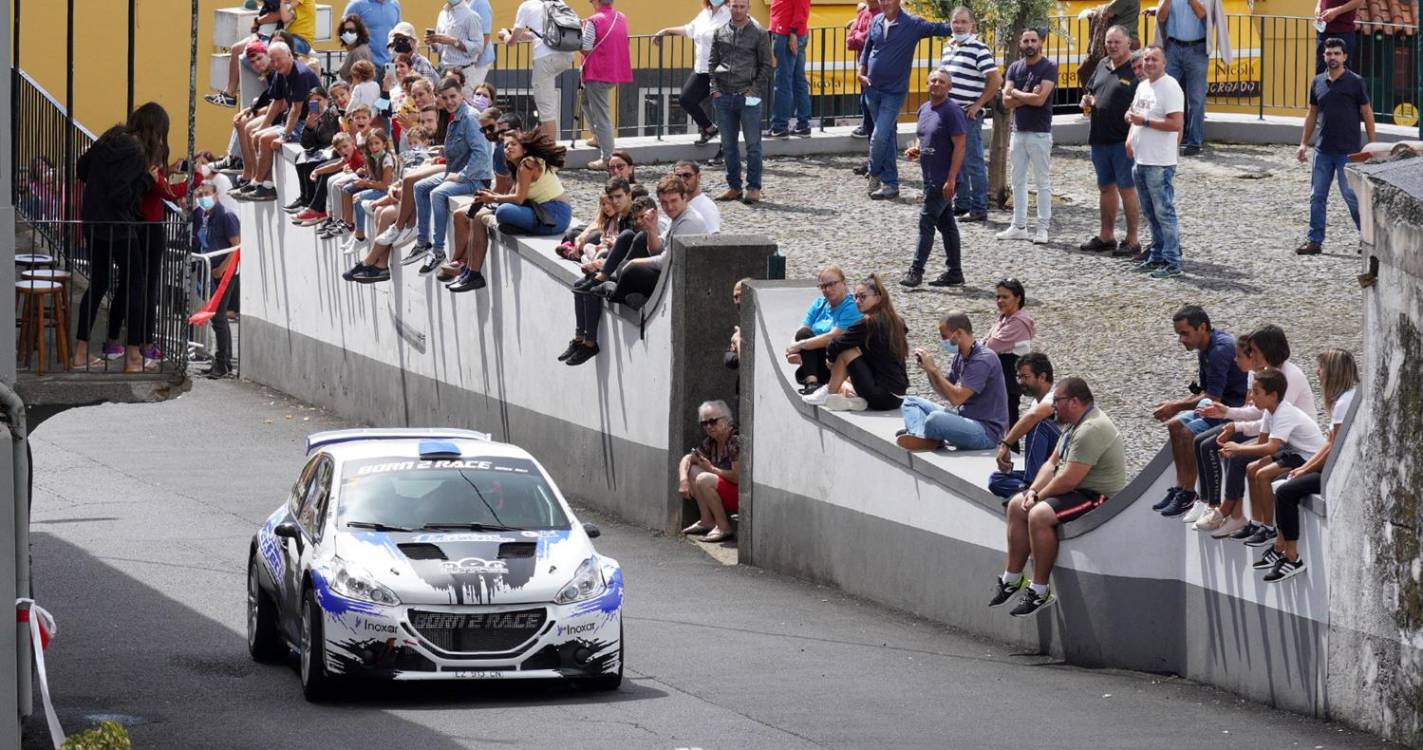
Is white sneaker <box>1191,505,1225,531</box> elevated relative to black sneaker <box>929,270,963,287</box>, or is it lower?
lower

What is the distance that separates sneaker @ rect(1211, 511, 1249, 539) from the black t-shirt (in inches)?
367

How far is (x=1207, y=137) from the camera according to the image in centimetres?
3000

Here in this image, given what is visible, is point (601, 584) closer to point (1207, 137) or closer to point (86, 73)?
point (1207, 137)

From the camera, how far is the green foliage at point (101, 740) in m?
10.1

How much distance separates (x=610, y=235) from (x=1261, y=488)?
9.30m

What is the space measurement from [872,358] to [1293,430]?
17.0ft

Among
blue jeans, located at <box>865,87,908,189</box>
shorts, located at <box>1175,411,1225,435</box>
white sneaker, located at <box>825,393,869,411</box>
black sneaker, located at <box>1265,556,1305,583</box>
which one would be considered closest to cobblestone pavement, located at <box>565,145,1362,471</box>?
blue jeans, located at <box>865,87,908,189</box>

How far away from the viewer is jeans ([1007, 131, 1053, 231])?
76.5 ft

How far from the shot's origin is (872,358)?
57.4ft

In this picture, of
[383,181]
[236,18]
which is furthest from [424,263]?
[236,18]

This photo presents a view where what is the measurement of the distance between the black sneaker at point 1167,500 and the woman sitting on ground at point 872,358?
3.80 m

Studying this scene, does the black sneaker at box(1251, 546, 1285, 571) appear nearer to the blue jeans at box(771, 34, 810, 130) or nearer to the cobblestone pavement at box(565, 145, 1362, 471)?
the cobblestone pavement at box(565, 145, 1362, 471)

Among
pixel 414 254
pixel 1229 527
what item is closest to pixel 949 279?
pixel 414 254

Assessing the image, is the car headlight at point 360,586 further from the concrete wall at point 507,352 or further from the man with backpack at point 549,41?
the man with backpack at point 549,41
